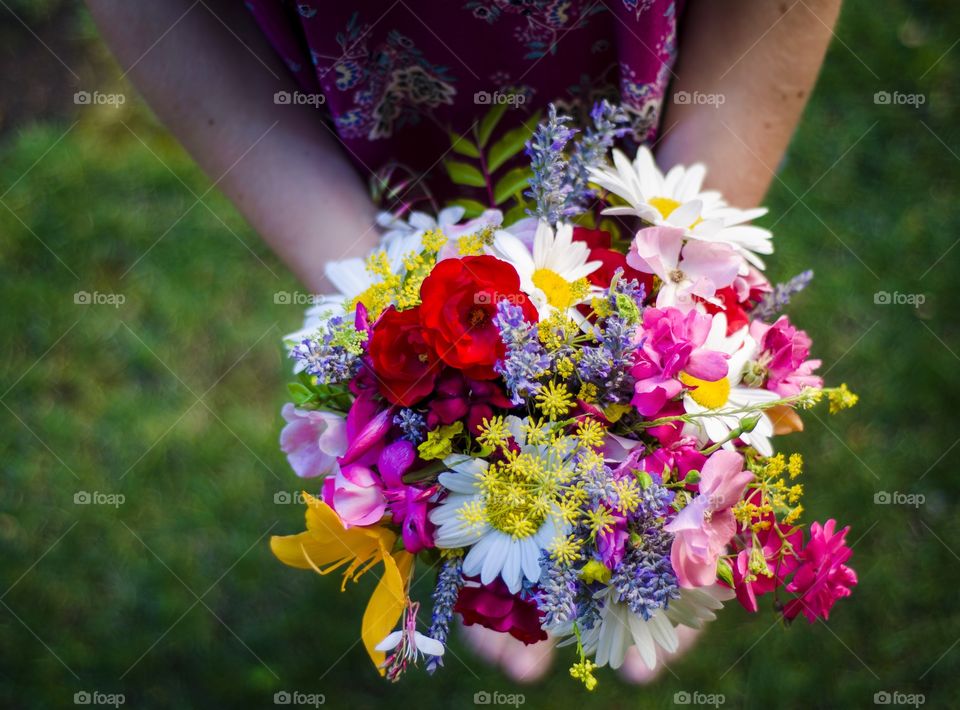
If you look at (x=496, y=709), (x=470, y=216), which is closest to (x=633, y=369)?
(x=470, y=216)

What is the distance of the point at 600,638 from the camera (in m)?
0.91

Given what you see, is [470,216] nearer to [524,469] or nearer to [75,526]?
[524,469]

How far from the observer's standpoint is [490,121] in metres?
1.26

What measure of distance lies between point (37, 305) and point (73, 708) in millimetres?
1125

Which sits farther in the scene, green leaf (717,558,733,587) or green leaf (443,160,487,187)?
green leaf (443,160,487,187)

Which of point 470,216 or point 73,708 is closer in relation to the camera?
point 470,216
